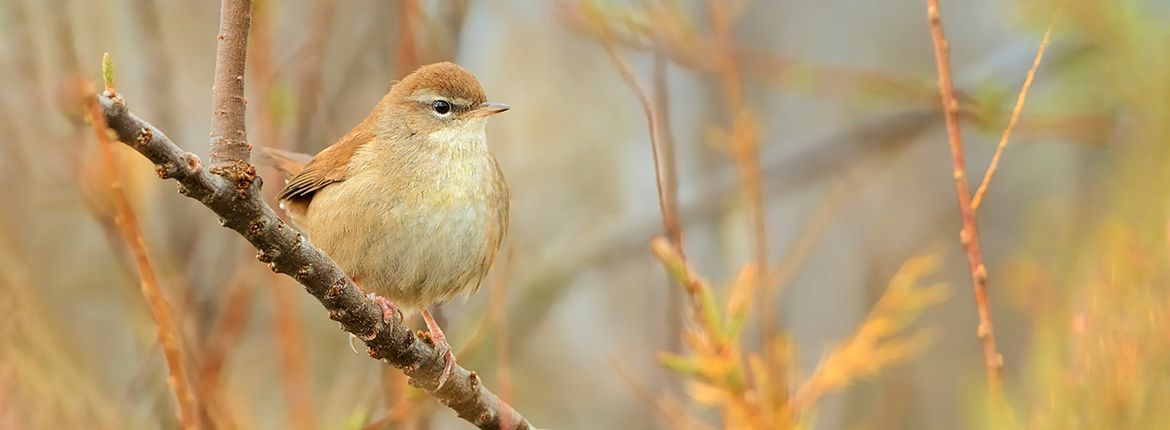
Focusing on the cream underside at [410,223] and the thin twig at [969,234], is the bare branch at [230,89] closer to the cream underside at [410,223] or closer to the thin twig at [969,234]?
the thin twig at [969,234]

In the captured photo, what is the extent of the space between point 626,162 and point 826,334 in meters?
1.51

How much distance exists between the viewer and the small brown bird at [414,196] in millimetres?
3646

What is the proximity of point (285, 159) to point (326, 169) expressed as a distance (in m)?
0.45

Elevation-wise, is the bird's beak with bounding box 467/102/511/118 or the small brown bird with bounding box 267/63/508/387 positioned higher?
the bird's beak with bounding box 467/102/511/118

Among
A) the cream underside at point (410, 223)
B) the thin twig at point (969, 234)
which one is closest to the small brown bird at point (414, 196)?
the cream underside at point (410, 223)

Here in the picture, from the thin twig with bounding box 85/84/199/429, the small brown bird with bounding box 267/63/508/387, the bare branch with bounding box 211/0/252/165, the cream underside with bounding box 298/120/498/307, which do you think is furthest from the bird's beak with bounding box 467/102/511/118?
the bare branch with bounding box 211/0/252/165

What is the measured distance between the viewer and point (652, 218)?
5500mm

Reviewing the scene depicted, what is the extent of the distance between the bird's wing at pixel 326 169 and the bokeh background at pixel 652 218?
8.6 inches

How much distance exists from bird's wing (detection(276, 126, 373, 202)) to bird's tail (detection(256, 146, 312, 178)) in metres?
0.20

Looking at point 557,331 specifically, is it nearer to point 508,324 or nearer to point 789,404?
point 508,324

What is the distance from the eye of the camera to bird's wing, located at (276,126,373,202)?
3.82 metres

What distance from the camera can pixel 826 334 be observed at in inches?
278

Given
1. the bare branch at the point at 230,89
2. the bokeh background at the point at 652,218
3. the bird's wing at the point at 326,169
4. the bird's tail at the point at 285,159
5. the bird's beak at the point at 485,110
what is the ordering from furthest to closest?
the bird's tail at the point at 285,159 → the bird's beak at the point at 485,110 → the bird's wing at the point at 326,169 → the bokeh background at the point at 652,218 → the bare branch at the point at 230,89

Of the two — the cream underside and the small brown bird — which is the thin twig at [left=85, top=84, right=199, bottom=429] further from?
the cream underside
